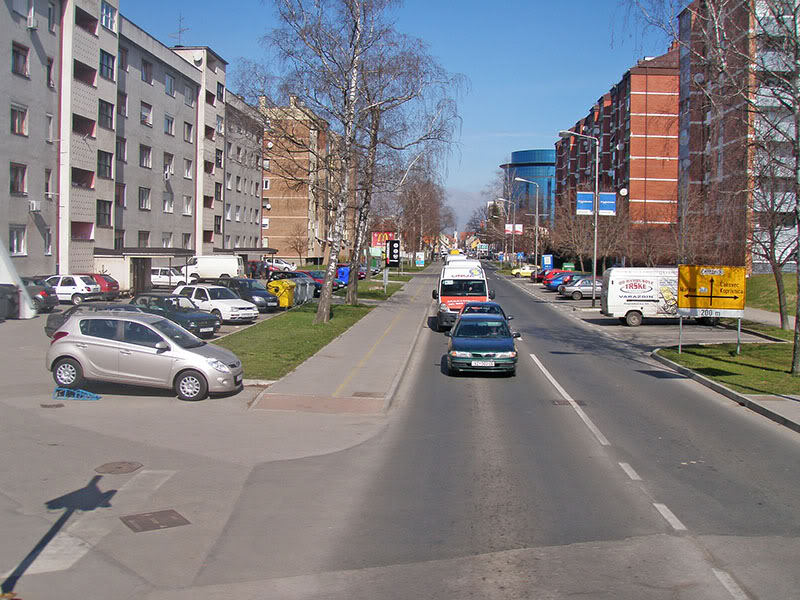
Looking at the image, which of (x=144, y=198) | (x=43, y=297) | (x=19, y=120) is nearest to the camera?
(x=43, y=297)

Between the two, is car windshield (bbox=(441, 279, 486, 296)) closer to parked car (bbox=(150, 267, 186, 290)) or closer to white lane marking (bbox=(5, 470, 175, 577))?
white lane marking (bbox=(5, 470, 175, 577))

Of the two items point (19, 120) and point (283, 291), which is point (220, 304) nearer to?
point (283, 291)

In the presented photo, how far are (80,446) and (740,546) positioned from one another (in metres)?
8.74

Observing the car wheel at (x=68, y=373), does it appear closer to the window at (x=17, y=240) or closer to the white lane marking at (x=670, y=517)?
the white lane marking at (x=670, y=517)

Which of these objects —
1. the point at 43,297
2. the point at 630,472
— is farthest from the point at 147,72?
the point at 630,472

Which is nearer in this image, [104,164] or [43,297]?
[43,297]

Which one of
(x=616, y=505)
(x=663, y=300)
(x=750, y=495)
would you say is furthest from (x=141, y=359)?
(x=663, y=300)

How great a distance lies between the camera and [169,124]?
52406 millimetres

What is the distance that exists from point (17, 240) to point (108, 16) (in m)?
15.1

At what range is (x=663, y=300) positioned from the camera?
107 ft

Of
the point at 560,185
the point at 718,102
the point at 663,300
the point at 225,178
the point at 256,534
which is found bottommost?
the point at 256,534

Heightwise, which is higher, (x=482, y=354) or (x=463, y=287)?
(x=463, y=287)

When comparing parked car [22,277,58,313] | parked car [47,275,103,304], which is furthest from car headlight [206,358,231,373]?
parked car [47,275,103,304]

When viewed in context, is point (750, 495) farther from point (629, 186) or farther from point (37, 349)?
point (629, 186)
